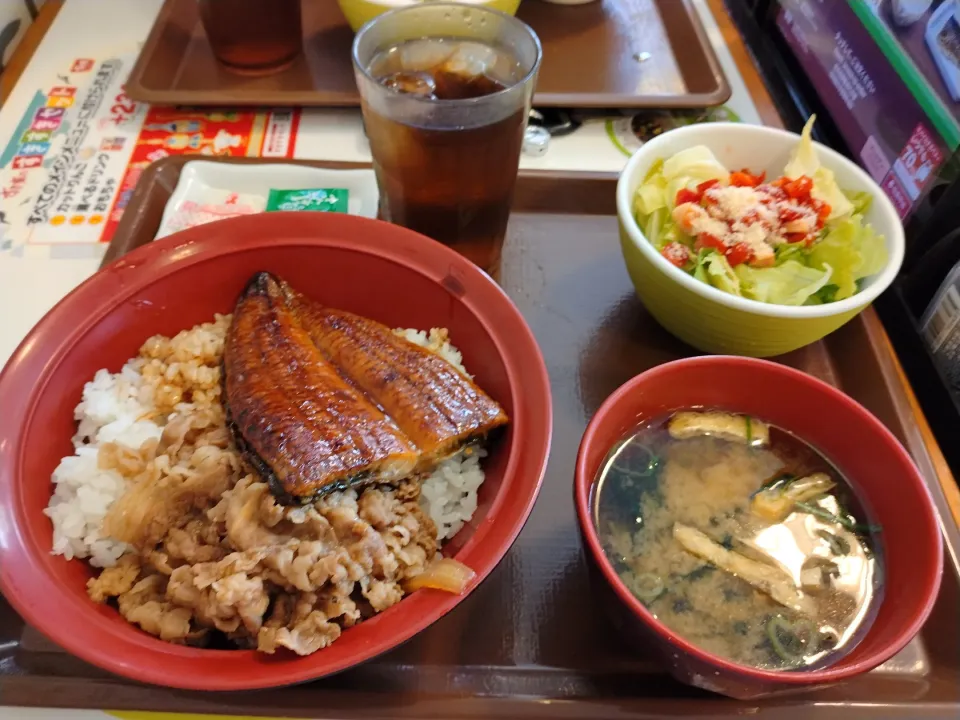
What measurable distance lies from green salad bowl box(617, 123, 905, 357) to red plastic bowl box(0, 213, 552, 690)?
306mm

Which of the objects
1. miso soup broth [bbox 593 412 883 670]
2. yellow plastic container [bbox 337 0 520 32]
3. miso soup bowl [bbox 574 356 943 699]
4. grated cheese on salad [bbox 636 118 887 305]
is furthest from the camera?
yellow plastic container [bbox 337 0 520 32]

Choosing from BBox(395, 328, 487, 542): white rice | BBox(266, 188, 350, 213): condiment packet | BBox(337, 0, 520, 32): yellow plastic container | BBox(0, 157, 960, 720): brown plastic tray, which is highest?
BBox(337, 0, 520, 32): yellow plastic container

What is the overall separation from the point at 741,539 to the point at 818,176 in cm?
76

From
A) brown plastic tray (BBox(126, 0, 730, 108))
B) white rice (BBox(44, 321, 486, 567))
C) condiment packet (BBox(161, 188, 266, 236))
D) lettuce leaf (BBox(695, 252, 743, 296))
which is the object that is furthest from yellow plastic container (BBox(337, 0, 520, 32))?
white rice (BBox(44, 321, 486, 567))

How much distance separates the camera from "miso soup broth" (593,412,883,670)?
2.94 ft

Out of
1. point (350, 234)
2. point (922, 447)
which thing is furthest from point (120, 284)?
point (922, 447)

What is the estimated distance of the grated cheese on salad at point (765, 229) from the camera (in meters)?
1.25

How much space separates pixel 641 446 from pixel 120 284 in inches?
34.4

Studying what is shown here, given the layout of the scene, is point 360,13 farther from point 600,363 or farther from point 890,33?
point 890,33

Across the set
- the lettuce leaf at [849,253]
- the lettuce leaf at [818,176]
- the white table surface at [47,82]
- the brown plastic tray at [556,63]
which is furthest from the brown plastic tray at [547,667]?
the brown plastic tray at [556,63]

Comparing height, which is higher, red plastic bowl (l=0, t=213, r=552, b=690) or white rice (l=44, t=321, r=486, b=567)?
red plastic bowl (l=0, t=213, r=552, b=690)

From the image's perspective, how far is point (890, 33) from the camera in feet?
4.83

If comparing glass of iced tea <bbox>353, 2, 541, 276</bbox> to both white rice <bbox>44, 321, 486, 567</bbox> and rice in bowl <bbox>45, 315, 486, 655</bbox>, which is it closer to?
white rice <bbox>44, 321, 486, 567</bbox>

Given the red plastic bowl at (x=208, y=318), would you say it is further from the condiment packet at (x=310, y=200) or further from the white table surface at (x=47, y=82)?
the condiment packet at (x=310, y=200)
